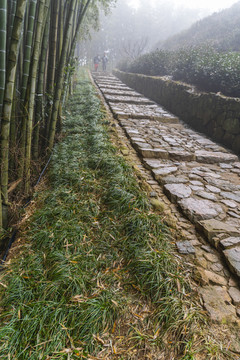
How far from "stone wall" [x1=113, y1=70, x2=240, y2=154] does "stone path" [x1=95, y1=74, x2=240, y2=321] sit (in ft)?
0.94

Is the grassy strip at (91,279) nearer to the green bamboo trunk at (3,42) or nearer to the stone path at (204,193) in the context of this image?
the stone path at (204,193)

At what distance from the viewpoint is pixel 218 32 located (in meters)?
14.1

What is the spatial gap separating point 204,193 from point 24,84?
2.22 metres

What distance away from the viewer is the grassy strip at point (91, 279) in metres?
1.20

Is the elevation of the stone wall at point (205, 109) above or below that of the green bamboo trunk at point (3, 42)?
below

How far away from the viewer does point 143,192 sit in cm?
244

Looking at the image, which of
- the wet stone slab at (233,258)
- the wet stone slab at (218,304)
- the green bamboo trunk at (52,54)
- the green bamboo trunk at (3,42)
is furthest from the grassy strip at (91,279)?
the green bamboo trunk at (52,54)

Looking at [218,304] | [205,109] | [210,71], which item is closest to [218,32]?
[210,71]

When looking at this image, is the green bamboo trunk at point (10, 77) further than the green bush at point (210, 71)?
No

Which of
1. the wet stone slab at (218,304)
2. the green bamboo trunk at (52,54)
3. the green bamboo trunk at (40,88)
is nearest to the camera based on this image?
the wet stone slab at (218,304)

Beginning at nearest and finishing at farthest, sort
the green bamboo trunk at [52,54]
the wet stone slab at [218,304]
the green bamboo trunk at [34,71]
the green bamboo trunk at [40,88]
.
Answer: the wet stone slab at [218,304]
the green bamboo trunk at [34,71]
the green bamboo trunk at [40,88]
the green bamboo trunk at [52,54]

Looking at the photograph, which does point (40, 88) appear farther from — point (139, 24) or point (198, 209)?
point (139, 24)

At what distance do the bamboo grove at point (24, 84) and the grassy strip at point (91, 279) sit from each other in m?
0.43

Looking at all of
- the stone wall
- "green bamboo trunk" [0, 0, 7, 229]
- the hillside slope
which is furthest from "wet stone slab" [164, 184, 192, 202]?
the hillside slope
